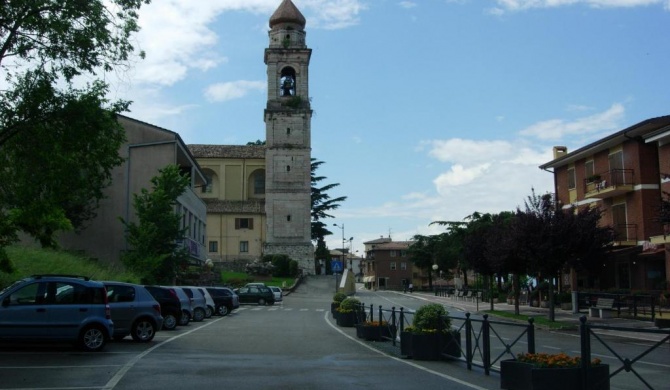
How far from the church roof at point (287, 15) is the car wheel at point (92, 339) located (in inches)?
2869

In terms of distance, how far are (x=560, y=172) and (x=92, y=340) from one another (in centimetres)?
3715

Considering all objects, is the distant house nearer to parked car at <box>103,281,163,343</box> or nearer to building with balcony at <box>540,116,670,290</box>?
building with balcony at <box>540,116,670,290</box>

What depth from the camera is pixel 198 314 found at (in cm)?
3288

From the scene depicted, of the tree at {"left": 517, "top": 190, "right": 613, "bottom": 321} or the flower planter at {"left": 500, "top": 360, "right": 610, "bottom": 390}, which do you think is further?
the tree at {"left": 517, "top": 190, "right": 613, "bottom": 321}

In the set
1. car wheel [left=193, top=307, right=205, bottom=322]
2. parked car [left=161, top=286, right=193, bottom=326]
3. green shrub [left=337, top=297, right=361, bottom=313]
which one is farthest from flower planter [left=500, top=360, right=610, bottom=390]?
car wheel [left=193, top=307, right=205, bottom=322]

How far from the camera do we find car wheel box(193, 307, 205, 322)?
32.8m

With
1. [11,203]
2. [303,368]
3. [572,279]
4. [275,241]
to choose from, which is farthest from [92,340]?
[275,241]

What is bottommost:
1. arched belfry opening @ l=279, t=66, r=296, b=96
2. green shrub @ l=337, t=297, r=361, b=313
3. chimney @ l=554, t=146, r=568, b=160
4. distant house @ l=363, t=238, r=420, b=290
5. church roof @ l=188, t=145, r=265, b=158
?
green shrub @ l=337, t=297, r=361, b=313

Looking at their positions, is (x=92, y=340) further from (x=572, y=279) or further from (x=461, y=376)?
(x=572, y=279)

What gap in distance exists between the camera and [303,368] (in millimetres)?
13562

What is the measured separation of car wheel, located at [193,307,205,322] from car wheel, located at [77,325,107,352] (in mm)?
16050

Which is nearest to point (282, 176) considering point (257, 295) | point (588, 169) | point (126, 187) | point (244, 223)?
point (244, 223)

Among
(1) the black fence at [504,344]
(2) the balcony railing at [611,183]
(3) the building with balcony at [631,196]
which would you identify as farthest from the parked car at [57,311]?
(2) the balcony railing at [611,183]

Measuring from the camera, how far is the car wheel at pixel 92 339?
16.6 m
